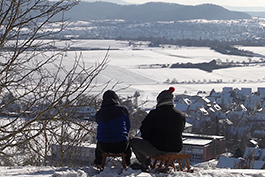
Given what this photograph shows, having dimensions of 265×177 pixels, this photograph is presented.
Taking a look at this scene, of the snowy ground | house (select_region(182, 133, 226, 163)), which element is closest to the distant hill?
house (select_region(182, 133, 226, 163))

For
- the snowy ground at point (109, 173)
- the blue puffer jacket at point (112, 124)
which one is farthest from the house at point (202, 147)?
the blue puffer jacket at point (112, 124)

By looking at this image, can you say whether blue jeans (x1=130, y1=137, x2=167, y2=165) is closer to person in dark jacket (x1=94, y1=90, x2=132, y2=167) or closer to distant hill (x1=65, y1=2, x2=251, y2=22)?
person in dark jacket (x1=94, y1=90, x2=132, y2=167)

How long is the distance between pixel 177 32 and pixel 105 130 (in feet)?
338

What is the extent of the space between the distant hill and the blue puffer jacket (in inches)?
5241

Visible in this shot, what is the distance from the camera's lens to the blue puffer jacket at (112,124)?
413 cm

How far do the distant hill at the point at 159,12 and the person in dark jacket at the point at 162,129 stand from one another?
437ft

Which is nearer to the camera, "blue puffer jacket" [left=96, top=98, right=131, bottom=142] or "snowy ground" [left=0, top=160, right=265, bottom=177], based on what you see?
"snowy ground" [left=0, top=160, right=265, bottom=177]

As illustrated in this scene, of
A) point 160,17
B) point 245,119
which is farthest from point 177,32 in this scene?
point 245,119

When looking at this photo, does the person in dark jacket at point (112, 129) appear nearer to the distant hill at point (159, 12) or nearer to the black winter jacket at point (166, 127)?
the black winter jacket at point (166, 127)

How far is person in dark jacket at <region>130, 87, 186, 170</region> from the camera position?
4129 mm

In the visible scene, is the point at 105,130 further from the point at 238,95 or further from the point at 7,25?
the point at 238,95

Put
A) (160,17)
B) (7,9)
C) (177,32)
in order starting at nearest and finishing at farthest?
(7,9)
(177,32)
(160,17)

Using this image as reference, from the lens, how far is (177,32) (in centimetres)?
10581

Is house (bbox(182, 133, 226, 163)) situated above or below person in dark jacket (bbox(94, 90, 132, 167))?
below
